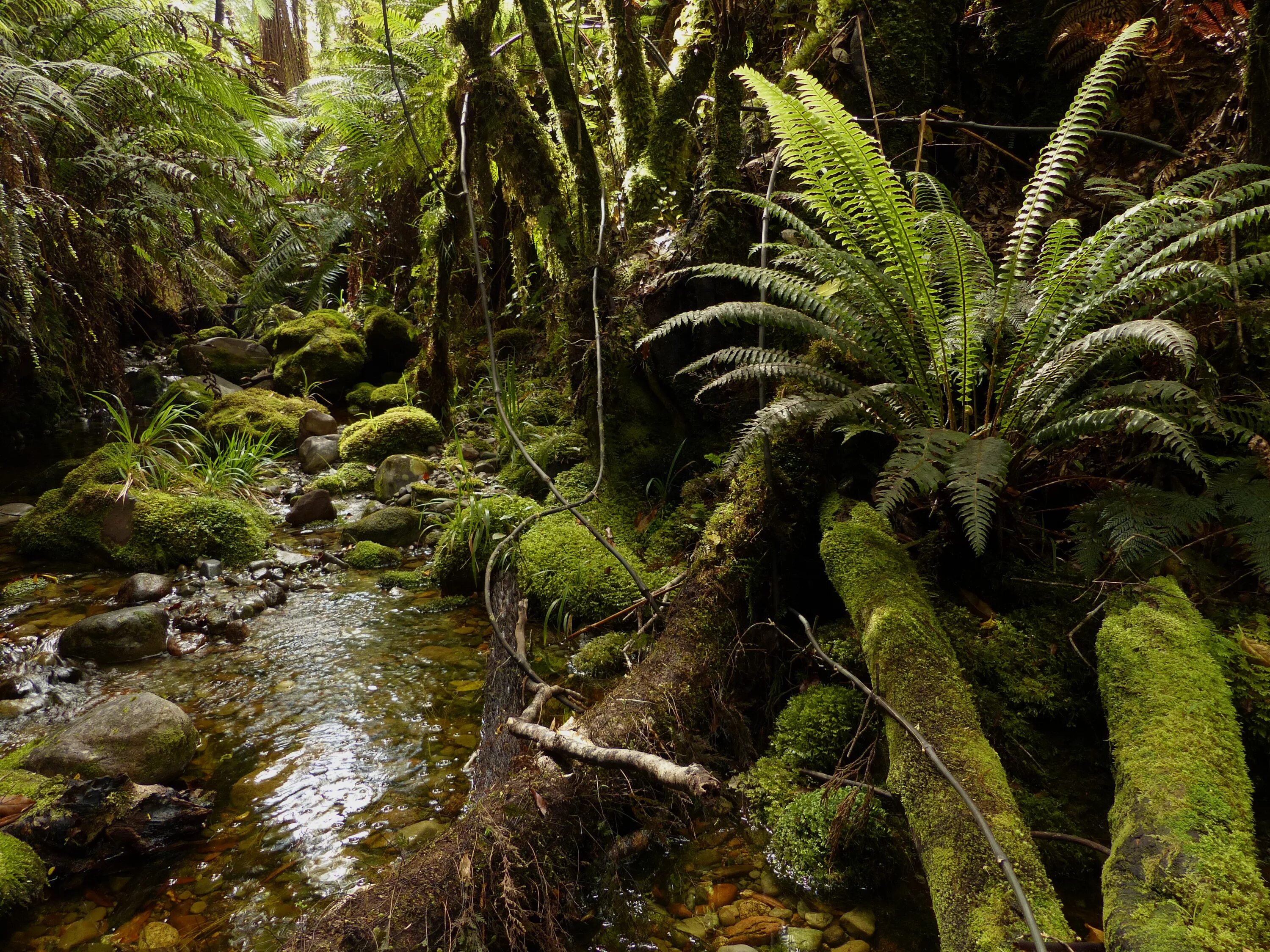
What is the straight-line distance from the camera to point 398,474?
5121 mm

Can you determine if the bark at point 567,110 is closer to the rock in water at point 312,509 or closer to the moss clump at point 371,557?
the moss clump at point 371,557

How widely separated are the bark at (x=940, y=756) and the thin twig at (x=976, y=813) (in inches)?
0.7

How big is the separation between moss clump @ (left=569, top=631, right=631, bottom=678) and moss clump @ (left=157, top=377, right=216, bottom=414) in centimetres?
493

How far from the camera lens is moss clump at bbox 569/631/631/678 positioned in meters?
2.73

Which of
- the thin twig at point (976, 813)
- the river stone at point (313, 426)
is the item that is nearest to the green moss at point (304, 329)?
the river stone at point (313, 426)

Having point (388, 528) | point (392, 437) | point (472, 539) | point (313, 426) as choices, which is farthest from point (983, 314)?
point (313, 426)

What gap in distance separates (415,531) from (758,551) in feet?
9.43

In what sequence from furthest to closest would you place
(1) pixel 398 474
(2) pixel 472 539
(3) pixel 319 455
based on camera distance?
(3) pixel 319 455 < (1) pixel 398 474 < (2) pixel 472 539

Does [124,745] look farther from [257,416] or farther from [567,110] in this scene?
[257,416]

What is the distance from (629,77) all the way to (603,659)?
3.03m

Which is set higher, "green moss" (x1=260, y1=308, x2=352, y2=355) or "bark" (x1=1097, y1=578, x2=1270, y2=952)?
"green moss" (x1=260, y1=308, x2=352, y2=355)

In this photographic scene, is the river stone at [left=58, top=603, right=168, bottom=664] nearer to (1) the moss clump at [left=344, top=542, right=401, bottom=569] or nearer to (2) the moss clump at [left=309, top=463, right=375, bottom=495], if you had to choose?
(1) the moss clump at [left=344, top=542, right=401, bottom=569]

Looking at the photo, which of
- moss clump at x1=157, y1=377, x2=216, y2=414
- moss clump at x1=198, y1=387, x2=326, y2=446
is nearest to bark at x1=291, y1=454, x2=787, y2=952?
moss clump at x1=198, y1=387, x2=326, y2=446

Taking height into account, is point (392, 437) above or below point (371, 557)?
above
